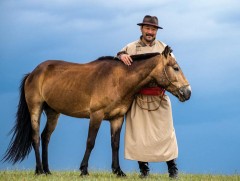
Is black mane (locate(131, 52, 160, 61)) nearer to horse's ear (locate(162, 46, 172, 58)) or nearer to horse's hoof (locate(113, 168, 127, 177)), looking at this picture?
horse's ear (locate(162, 46, 172, 58))

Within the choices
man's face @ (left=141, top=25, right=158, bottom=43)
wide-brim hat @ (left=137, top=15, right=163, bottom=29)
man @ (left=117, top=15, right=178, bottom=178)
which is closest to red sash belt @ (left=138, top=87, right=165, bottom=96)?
man @ (left=117, top=15, right=178, bottom=178)

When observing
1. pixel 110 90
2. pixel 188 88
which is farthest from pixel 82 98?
pixel 188 88

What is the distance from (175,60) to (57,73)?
2719 millimetres

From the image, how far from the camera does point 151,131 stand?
1027cm

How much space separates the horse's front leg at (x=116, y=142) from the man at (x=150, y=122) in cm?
23

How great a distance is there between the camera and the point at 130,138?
34.2ft

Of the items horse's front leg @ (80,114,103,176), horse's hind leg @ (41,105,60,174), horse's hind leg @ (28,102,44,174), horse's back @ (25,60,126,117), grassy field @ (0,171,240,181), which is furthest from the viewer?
horse's hind leg @ (41,105,60,174)

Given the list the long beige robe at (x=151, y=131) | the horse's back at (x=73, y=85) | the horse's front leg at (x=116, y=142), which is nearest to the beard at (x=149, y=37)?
the long beige robe at (x=151, y=131)

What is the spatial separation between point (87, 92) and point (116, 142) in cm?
114

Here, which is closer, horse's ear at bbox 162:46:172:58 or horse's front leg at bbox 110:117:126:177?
horse's ear at bbox 162:46:172:58

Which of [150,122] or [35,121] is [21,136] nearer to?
[35,121]

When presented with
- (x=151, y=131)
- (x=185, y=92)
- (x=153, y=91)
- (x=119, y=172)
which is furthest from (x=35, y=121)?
(x=185, y=92)

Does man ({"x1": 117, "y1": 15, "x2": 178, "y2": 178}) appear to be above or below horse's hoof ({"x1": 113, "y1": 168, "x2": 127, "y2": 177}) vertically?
above

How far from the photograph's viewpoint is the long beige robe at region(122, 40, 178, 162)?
1027cm
